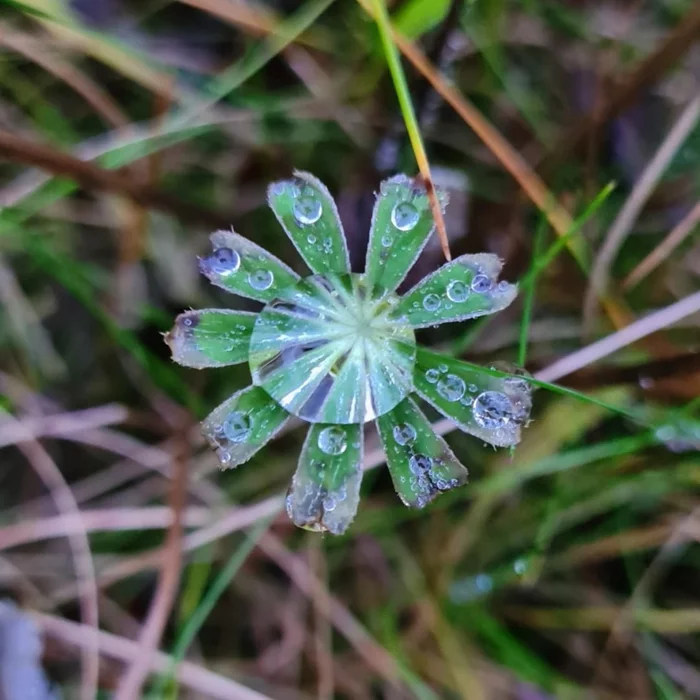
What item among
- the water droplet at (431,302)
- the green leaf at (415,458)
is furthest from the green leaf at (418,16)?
the green leaf at (415,458)

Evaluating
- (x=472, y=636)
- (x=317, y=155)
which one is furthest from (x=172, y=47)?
(x=472, y=636)

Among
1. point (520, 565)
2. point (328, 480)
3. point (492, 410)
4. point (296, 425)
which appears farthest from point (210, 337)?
point (520, 565)

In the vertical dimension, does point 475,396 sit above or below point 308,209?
below

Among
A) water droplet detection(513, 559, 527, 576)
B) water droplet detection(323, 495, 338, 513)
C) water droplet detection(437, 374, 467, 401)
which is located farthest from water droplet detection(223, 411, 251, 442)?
water droplet detection(513, 559, 527, 576)

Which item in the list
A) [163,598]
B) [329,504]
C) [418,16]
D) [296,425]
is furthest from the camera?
[296,425]

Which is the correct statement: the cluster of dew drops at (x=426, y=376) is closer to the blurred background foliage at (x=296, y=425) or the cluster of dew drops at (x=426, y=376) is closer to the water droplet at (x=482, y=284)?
the water droplet at (x=482, y=284)

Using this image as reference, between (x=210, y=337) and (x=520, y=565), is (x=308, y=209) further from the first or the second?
(x=520, y=565)

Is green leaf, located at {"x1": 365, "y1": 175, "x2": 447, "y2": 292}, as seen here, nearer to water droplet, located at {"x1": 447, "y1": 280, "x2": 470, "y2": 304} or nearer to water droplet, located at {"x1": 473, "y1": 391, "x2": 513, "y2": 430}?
water droplet, located at {"x1": 447, "y1": 280, "x2": 470, "y2": 304}
